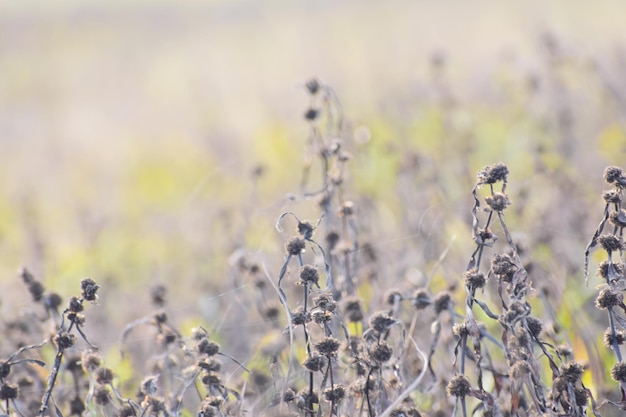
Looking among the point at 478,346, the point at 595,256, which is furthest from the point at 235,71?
the point at 478,346

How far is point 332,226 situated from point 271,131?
3999 mm

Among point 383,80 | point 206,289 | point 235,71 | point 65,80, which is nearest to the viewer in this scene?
point 206,289

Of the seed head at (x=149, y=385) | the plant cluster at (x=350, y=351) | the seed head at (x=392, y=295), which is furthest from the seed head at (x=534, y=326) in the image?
the seed head at (x=149, y=385)

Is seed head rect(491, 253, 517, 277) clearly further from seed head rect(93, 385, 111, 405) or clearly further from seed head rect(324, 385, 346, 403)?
seed head rect(93, 385, 111, 405)

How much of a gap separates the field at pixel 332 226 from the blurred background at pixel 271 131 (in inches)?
1.1

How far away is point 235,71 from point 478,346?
9.56m

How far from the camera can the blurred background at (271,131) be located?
11.8 feet

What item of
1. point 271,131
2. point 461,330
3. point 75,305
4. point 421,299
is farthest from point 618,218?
point 271,131

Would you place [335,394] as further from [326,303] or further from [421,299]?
[421,299]

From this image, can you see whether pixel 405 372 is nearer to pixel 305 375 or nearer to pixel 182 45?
pixel 305 375

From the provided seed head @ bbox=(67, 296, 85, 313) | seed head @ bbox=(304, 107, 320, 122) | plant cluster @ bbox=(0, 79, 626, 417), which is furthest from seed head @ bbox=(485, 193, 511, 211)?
seed head @ bbox=(67, 296, 85, 313)

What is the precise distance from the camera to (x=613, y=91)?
3.80 m

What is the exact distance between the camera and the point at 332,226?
258 cm

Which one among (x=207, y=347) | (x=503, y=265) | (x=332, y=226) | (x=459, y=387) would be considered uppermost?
(x=332, y=226)
